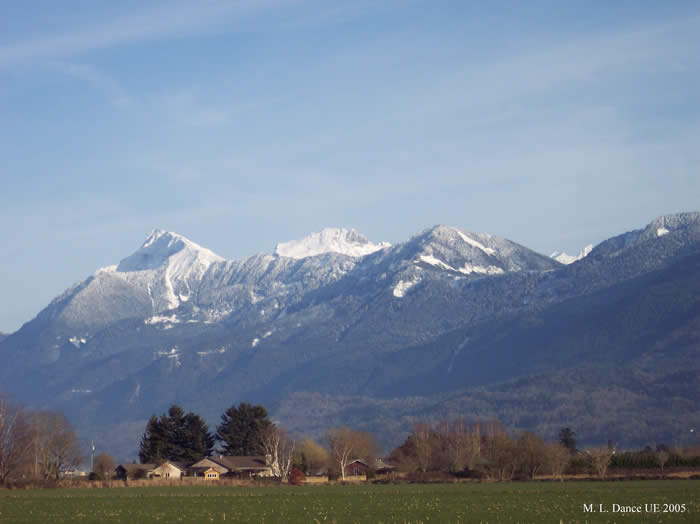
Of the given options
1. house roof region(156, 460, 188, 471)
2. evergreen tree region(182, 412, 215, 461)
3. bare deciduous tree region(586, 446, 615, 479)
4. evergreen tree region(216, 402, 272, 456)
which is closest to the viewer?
bare deciduous tree region(586, 446, 615, 479)

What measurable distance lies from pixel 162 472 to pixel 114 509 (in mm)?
84960

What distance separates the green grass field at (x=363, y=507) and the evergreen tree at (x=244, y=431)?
3315 inches

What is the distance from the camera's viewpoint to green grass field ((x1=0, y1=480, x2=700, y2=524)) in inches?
2319

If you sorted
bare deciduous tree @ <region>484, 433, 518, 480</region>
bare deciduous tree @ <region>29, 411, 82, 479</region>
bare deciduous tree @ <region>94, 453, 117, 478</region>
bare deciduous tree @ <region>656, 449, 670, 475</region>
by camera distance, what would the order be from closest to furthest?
1. bare deciduous tree @ <region>484, 433, 518, 480</region>
2. bare deciduous tree @ <region>656, 449, 670, 475</region>
3. bare deciduous tree @ <region>29, 411, 82, 479</region>
4. bare deciduous tree @ <region>94, 453, 117, 478</region>

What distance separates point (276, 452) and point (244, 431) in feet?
66.8

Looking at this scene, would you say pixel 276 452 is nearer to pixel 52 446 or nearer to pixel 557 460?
pixel 52 446

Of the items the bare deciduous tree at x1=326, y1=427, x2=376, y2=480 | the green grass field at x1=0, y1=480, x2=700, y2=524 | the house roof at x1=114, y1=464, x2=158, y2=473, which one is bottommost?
the green grass field at x1=0, y1=480, x2=700, y2=524

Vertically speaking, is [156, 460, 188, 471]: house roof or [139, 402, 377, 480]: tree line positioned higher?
[139, 402, 377, 480]: tree line

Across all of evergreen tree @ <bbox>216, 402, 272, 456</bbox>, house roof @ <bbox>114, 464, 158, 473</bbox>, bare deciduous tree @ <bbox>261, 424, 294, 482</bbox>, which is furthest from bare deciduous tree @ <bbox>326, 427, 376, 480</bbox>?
house roof @ <bbox>114, 464, 158, 473</bbox>

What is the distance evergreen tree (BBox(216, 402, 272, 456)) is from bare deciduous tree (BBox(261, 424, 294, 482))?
1.89 metres

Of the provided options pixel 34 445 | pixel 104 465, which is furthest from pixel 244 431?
pixel 34 445

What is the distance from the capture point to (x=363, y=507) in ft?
228

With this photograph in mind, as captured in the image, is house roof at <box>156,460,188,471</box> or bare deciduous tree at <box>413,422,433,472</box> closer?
house roof at <box>156,460,188,471</box>

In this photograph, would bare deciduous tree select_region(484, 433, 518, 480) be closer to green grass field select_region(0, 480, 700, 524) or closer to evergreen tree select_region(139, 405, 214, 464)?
evergreen tree select_region(139, 405, 214, 464)
